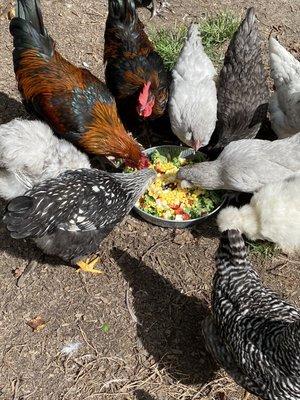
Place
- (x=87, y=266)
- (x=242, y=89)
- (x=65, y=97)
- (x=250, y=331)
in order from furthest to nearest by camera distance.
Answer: (x=242, y=89) < (x=65, y=97) < (x=87, y=266) < (x=250, y=331)

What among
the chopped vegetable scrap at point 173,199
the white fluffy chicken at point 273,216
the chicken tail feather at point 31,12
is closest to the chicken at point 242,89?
the chopped vegetable scrap at point 173,199

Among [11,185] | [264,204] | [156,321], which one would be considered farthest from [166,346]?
[11,185]

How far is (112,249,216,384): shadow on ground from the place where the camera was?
3.55 m

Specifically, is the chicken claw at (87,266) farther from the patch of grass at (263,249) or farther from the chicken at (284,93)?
the chicken at (284,93)

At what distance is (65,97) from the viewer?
4262mm

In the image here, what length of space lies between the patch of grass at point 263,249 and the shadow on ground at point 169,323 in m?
0.64

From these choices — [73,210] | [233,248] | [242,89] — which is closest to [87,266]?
[73,210]

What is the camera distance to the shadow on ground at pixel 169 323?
11.7ft

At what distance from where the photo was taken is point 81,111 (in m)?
4.25

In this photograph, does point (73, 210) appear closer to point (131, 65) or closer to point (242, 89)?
point (131, 65)

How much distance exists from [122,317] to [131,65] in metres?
2.24

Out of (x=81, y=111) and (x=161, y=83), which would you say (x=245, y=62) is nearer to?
(x=161, y=83)

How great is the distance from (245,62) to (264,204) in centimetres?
143

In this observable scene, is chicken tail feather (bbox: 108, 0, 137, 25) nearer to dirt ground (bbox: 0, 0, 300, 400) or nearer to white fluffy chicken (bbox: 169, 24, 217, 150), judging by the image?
white fluffy chicken (bbox: 169, 24, 217, 150)
